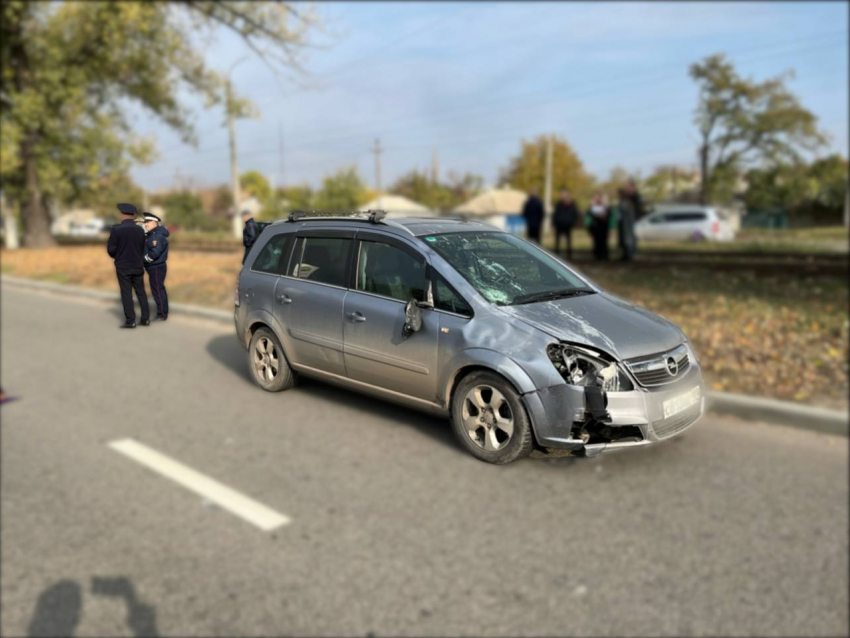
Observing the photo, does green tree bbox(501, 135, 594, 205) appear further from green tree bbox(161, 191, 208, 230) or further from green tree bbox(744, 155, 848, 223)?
green tree bbox(161, 191, 208, 230)

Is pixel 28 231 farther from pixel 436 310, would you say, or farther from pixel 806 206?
pixel 806 206

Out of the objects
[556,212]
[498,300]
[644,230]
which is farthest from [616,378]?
[644,230]

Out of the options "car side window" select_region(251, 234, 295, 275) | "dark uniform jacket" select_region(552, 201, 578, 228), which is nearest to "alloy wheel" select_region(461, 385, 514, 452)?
"car side window" select_region(251, 234, 295, 275)

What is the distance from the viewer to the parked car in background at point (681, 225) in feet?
395

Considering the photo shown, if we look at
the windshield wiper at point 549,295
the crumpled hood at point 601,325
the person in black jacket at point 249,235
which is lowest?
the crumpled hood at point 601,325

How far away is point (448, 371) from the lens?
2.01m

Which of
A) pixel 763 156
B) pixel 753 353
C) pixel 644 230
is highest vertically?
pixel 763 156

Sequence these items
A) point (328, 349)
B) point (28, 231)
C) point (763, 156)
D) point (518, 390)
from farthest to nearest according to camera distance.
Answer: point (763, 156) → point (28, 231) → point (328, 349) → point (518, 390)

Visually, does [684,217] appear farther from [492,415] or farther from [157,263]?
[492,415]

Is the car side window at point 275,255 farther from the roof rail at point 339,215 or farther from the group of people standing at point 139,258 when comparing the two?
the group of people standing at point 139,258

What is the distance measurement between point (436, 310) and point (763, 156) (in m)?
174

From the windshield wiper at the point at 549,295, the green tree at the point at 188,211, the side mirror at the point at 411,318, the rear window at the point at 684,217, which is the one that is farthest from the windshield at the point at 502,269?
the rear window at the point at 684,217

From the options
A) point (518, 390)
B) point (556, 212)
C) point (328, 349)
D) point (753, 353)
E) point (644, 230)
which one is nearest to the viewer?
point (518, 390)

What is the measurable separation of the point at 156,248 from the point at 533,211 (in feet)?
24.9
